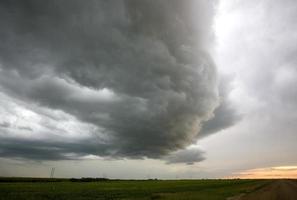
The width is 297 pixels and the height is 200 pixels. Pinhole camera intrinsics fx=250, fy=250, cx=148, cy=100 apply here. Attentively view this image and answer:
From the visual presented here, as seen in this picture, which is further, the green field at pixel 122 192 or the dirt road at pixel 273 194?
the green field at pixel 122 192

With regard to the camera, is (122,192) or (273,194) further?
(122,192)

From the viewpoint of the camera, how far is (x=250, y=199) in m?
36.3

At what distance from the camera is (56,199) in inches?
1646

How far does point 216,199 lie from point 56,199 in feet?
85.8

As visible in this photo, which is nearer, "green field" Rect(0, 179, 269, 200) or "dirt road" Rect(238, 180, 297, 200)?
"dirt road" Rect(238, 180, 297, 200)

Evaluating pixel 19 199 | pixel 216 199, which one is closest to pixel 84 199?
pixel 19 199

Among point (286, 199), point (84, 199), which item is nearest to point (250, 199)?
point (286, 199)

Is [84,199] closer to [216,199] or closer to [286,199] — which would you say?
[216,199]

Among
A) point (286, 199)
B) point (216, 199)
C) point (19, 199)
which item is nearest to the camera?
point (286, 199)

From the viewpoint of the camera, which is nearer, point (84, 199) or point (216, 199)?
point (216, 199)

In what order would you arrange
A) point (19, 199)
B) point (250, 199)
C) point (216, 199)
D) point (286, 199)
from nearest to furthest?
point (286, 199), point (250, 199), point (216, 199), point (19, 199)

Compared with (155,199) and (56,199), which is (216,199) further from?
(56,199)

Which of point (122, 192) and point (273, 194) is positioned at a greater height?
point (273, 194)

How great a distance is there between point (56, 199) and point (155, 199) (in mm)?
16541
